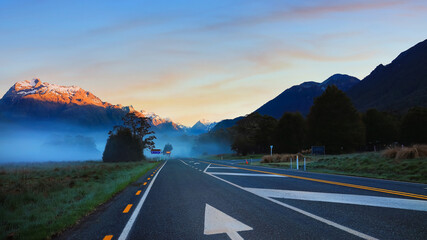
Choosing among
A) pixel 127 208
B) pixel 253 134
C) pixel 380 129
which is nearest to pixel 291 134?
pixel 253 134

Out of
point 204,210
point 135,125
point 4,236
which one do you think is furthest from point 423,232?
point 135,125

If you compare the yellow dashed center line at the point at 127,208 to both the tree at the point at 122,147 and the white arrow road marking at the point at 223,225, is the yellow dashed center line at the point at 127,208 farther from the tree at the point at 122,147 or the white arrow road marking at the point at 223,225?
the tree at the point at 122,147

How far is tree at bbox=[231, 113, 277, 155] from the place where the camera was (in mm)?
84000

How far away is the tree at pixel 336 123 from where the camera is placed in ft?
172

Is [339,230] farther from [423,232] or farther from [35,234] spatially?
[35,234]

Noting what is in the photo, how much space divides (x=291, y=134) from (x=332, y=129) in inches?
693

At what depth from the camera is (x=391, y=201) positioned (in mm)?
7105

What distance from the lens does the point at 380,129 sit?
2781 inches

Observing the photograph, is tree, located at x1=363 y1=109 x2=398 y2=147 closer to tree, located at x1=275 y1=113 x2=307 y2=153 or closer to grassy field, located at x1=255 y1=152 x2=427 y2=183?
tree, located at x1=275 y1=113 x2=307 y2=153

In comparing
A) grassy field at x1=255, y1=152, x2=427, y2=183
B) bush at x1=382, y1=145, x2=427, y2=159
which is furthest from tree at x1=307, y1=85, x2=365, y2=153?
bush at x1=382, y1=145, x2=427, y2=159

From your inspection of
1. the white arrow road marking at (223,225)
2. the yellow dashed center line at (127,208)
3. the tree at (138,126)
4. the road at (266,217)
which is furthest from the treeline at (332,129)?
the yellow dashed center line at (127,208)

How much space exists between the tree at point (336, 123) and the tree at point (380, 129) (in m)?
20.9

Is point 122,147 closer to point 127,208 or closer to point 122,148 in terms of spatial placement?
point 122,148

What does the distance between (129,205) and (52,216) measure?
2.02 m
